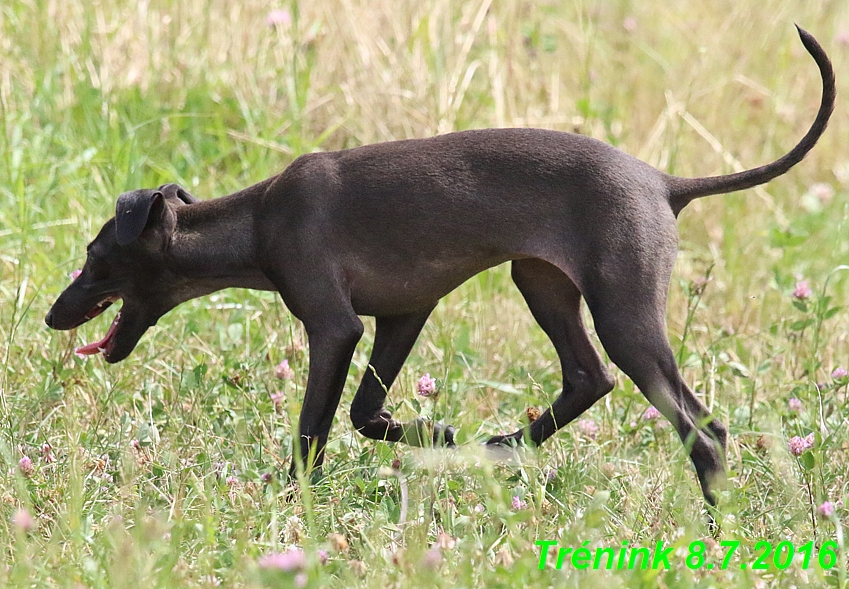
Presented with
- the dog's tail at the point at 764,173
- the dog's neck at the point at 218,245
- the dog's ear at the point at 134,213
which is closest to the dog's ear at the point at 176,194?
the dog's neck at the point at 218,245

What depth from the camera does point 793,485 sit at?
3719 mm

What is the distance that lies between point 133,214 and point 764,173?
6.78ft

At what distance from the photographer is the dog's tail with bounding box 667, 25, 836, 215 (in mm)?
3668

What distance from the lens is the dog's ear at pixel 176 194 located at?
428 centimetres

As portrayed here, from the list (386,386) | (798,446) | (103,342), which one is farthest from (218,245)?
(798,446)

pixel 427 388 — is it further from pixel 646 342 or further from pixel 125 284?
pixel 125 284

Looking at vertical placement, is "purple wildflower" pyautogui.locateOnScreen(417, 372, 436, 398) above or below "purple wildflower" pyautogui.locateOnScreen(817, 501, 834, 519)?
above

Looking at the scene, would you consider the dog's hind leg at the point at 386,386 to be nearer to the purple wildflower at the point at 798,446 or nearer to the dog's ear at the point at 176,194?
the dog's ear at the point at 176,194

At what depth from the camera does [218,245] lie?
3.99 meters

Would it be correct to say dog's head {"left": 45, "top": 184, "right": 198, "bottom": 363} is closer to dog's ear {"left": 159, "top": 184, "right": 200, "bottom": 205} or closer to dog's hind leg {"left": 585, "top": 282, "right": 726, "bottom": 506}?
dog's ear {"left": 159, "top": 184, "right": 200, "bottom": 205}

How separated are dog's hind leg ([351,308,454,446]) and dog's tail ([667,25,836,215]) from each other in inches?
38.9

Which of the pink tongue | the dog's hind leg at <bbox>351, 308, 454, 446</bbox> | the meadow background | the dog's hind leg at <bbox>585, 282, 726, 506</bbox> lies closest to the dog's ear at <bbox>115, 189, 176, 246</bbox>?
the pink tongue

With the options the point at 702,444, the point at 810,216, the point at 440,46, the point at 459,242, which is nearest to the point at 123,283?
the point at 459,242

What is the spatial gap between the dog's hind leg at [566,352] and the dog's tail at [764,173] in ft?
1.83
